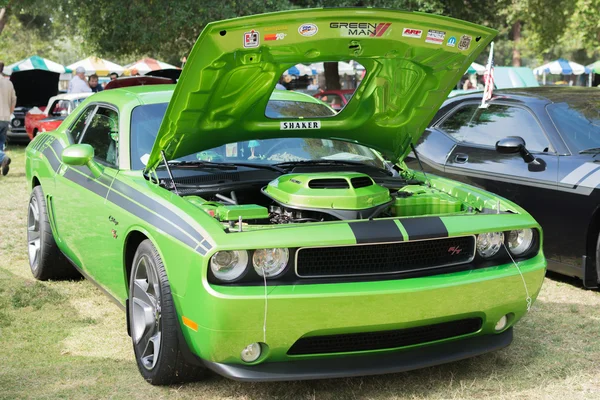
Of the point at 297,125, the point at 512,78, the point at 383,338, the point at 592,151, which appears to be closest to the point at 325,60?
the point at 297,125

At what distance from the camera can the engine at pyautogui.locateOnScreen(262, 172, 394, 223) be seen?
3836mm

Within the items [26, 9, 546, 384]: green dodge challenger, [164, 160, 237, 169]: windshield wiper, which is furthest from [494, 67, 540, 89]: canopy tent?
[164, 160, 237, 169]: windshield wiper

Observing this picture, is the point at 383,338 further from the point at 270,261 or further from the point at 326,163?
the point at 326,163

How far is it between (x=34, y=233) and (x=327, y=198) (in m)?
3.26

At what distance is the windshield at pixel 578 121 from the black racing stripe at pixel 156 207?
3.47 meters

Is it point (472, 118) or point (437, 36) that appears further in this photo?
point (472, 118)

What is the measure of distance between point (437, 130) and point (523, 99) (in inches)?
38.5

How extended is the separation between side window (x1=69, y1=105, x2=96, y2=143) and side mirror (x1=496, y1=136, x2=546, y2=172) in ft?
10.2

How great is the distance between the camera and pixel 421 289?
11.5 feet

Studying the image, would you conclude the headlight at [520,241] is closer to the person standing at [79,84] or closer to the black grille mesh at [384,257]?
the black grille mesh at [384,257]

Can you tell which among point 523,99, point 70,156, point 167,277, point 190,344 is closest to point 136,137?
point 70,156

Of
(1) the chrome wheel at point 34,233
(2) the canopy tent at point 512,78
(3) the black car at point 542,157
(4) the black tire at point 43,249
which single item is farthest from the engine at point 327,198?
(2) the canopy tent at point 512,78

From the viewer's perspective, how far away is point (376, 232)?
3.53m

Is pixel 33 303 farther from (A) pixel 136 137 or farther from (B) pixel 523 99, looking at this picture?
(B) pixel 523 99
